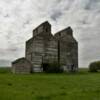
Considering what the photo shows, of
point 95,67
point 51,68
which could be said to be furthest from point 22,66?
point 95,67

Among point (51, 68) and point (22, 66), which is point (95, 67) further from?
point (22, 66)

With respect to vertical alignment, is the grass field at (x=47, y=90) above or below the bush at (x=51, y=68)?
below

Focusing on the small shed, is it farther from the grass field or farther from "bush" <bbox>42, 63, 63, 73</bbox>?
the grass field

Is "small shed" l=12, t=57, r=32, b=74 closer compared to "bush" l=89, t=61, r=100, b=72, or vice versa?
"small shed" l=12, t=57, r=32, b=74

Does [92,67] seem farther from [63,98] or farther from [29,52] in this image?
[63,98]

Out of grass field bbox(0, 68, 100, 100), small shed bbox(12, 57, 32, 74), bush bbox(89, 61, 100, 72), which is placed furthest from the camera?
bush bbox(89, 61, 100, 72)

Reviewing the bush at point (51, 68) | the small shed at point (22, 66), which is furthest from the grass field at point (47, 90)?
the bush at point (51, 68)

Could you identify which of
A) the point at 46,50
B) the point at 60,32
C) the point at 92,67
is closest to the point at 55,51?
the point at 46,50

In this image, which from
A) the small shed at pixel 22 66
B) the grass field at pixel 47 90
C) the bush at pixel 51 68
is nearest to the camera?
the grass field at pixel 47 90

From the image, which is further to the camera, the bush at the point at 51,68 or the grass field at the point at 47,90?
the bush at the point at 51,68

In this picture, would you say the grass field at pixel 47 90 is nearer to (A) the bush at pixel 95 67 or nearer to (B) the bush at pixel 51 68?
(B) the bush at pixel 51 68

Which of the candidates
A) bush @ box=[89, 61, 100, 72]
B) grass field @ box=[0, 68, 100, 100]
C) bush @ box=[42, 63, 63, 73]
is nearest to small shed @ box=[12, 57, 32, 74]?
bush @ box=[42, 63, 63, 73]

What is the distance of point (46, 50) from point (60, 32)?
8034 millimetres

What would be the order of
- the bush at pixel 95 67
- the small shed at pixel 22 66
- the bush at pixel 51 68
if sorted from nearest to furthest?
1. the small shed at pixel 22 66
2. the bush at pixel 51 68
3. the bush at pixel 95 67
